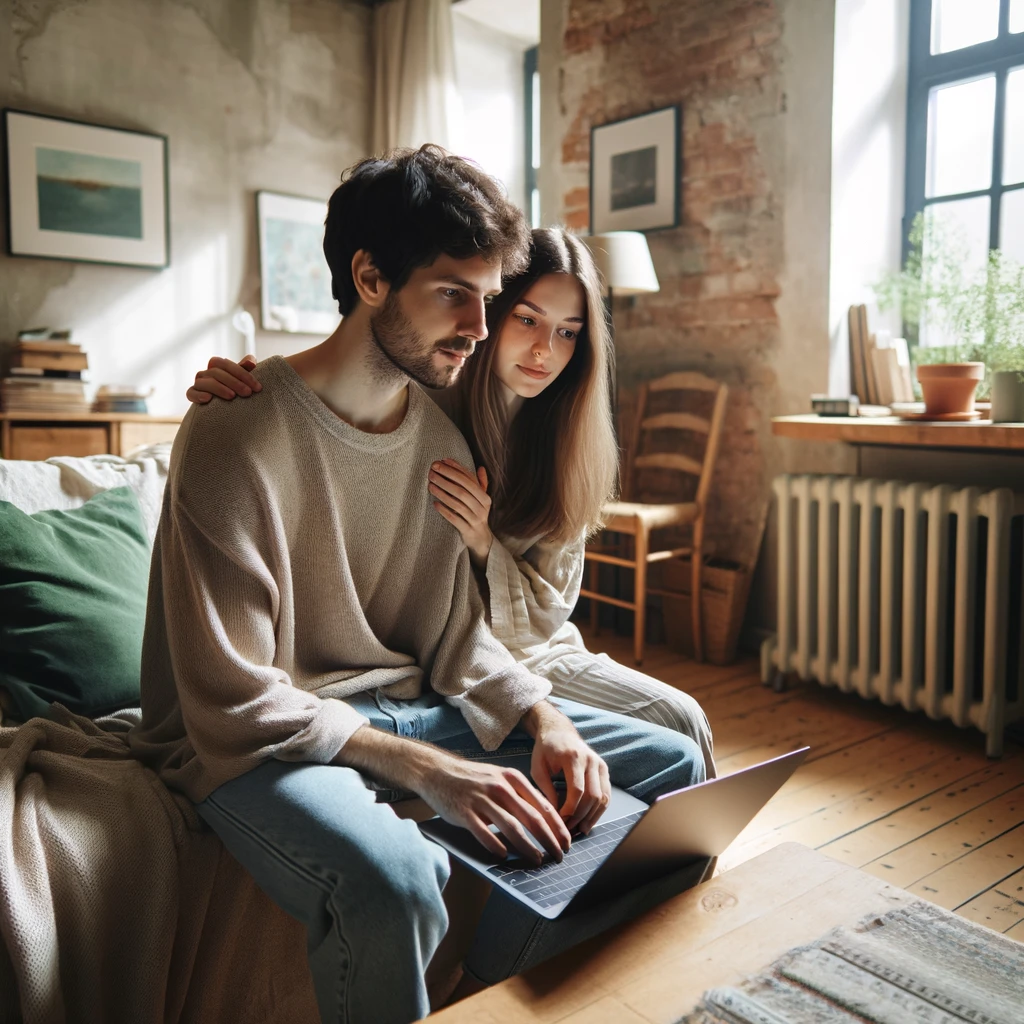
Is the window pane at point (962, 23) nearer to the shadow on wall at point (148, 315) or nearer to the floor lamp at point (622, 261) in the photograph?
the floor lamp at point (622, 261)

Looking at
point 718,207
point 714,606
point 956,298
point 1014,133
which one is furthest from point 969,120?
point 714,606

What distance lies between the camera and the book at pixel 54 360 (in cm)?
376

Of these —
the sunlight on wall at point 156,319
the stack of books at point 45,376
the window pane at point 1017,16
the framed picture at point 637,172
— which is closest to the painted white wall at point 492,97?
the framed picture at point 637,172

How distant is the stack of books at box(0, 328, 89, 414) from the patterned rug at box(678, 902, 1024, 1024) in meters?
3.70

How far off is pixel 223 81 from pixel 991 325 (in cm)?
360

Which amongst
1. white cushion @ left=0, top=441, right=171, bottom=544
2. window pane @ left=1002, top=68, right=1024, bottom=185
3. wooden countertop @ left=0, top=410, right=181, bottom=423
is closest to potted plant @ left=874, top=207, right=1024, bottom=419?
window pane @ left=1002, top=68, right=1024, bottom=185

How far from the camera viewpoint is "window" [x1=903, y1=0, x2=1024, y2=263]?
282 centimetres

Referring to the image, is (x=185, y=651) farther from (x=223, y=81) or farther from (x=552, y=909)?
(x=223, y=81)

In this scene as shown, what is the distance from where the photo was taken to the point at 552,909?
923 mm

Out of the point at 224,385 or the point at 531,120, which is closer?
the point at 224,385

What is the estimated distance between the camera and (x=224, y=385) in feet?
4.01

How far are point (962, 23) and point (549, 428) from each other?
7.56 ft

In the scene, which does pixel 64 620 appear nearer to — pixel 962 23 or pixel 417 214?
pixel 417 214

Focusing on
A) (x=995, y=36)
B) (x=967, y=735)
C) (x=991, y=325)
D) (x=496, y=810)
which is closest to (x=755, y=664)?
(x=967, y=735)
